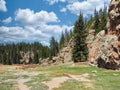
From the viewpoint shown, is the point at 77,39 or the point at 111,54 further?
the point at 77,39

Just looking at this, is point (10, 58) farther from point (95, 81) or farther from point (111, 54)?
point (95, 81)

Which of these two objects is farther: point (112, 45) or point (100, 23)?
point (100, 23)

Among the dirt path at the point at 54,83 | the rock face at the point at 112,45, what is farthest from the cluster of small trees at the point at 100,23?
the dirt path at the point at 54,83

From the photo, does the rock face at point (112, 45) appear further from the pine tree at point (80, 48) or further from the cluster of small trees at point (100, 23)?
the cluster of small trees at point (100, 23)

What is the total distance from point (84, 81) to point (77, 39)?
41.8 meters

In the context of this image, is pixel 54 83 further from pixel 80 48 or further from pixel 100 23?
pixel 100 23

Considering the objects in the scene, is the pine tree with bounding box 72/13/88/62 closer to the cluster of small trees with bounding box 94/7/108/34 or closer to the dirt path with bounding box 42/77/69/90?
the cluster of small trees with bounding box 94/7/108/34

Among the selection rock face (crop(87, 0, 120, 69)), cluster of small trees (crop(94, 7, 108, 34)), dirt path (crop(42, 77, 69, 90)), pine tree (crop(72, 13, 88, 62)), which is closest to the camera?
dirt path (crop(42, 77, 69, 90))

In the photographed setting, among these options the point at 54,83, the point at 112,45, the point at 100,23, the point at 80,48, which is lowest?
the point at 54,83

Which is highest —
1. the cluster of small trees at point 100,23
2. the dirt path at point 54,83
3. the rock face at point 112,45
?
the cluster of small trees at point 100,23

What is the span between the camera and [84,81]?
34.1 meters

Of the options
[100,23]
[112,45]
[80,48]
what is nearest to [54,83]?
[112,45]

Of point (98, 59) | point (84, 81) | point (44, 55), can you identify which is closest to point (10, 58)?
point (44, 55)

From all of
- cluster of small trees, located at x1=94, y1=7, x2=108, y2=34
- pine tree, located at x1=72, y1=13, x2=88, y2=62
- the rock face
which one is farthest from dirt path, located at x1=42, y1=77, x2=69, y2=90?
cluster of small trees, located at x1=94, y1=7, x2=108, y2=34
